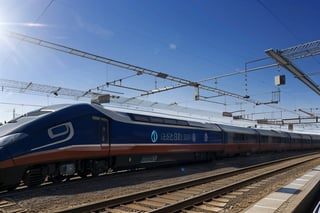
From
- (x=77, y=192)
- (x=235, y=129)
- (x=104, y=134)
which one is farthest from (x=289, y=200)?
(x=235, y=129)

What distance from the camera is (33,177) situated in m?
10.5

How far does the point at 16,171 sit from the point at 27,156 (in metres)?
0.61

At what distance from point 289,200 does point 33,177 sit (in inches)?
336

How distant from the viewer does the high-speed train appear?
10062 millimetres

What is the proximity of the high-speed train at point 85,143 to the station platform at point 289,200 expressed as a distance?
7.35m

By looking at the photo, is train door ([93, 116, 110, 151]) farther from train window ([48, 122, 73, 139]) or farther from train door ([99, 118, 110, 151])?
train window ([48, 122, 73, 139])

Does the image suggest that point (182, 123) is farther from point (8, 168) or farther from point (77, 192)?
point (8, 168)

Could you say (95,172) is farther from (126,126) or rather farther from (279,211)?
(279,211)

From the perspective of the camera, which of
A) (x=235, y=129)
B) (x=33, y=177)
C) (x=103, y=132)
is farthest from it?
(x=235, y=129)

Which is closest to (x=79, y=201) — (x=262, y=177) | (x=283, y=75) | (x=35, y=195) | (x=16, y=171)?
(x=35, y=195)

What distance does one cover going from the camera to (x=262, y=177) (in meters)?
14.6

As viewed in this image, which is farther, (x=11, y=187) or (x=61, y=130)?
(x=61, y=130)

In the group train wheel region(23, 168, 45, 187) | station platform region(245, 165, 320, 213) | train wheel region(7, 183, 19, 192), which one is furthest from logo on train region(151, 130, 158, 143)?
train wheel region(7, 183, 19, 192)

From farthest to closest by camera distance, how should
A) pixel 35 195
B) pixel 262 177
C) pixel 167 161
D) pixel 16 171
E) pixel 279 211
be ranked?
1. pixel 167 161
2. pixel 262 177
3. pixel 16 171
4. pixel 35 195
5. pixel 279 211
